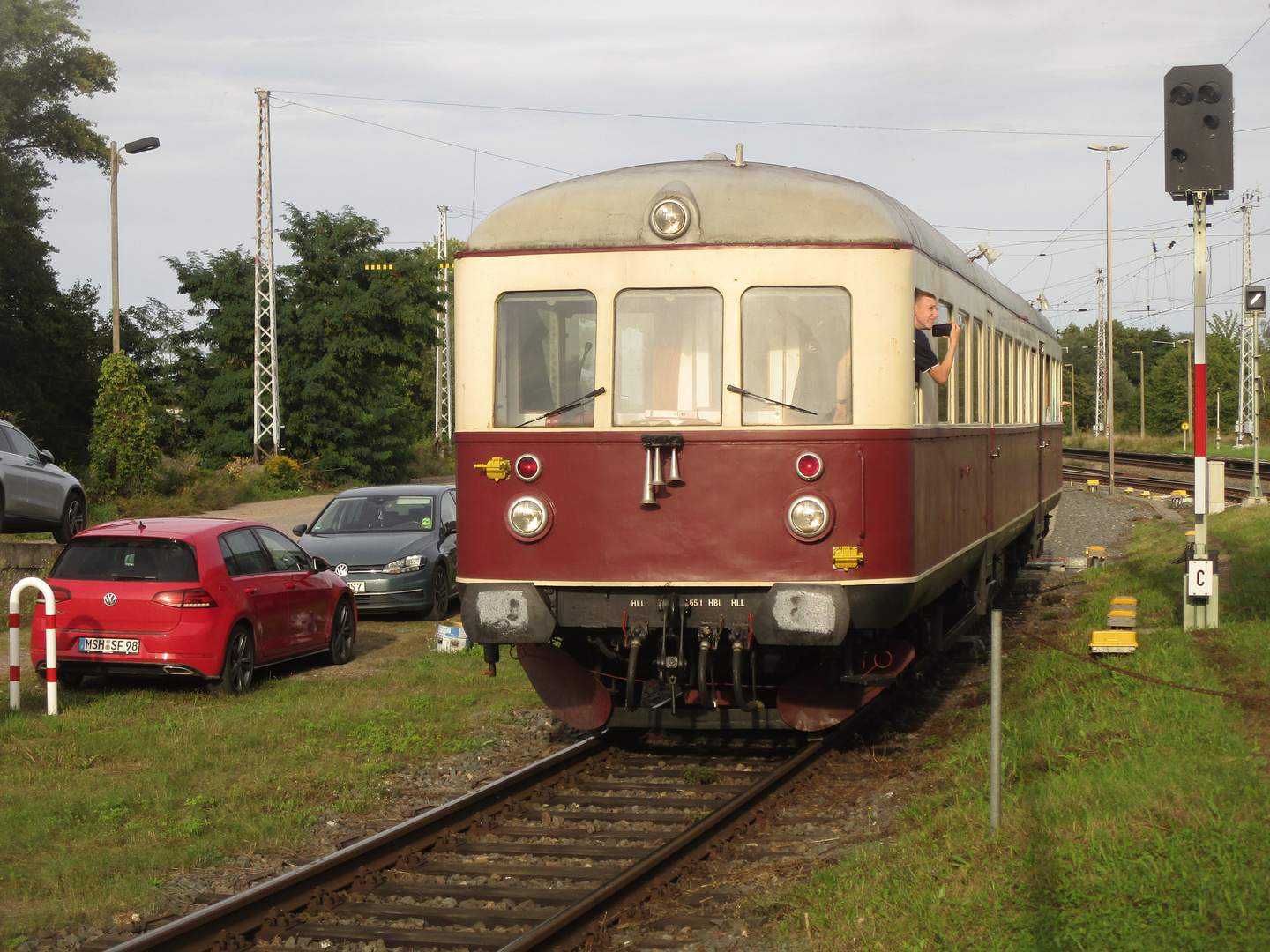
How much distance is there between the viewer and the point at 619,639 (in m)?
8.10

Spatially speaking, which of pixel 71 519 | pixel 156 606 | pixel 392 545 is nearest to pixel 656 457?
pixel 156 606

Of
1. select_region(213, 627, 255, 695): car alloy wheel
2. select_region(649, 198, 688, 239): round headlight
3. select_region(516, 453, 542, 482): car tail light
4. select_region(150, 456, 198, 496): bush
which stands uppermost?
select_region(649, 198, 688, 239): round headlight

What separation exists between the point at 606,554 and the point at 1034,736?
2.61m

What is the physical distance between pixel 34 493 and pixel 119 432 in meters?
12.4

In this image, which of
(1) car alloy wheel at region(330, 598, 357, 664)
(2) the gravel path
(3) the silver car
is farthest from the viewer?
(2) the gravel path

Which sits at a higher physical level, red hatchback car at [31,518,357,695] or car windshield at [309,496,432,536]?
car windshield at [309,496,432,536]

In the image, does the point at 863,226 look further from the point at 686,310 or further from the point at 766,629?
the point at 766,629

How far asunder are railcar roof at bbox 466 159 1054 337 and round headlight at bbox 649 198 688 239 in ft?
0.14

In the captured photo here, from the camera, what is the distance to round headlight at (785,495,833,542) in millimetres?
7500

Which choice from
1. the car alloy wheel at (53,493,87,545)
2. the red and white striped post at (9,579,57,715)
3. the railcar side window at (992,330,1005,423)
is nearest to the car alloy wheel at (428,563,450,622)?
the car alloy wheel at (53,493,87,545)

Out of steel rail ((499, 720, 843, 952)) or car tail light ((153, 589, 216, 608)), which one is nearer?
steel rail ((499, 720, 843, 952))

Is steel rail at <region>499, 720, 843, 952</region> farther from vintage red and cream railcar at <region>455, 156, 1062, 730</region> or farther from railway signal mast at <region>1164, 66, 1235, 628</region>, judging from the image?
railway signal mast at <region>1164, 66, 1235, 628</region>

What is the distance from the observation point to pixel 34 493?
17.8 m

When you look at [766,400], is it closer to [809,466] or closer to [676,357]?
[809,466]
